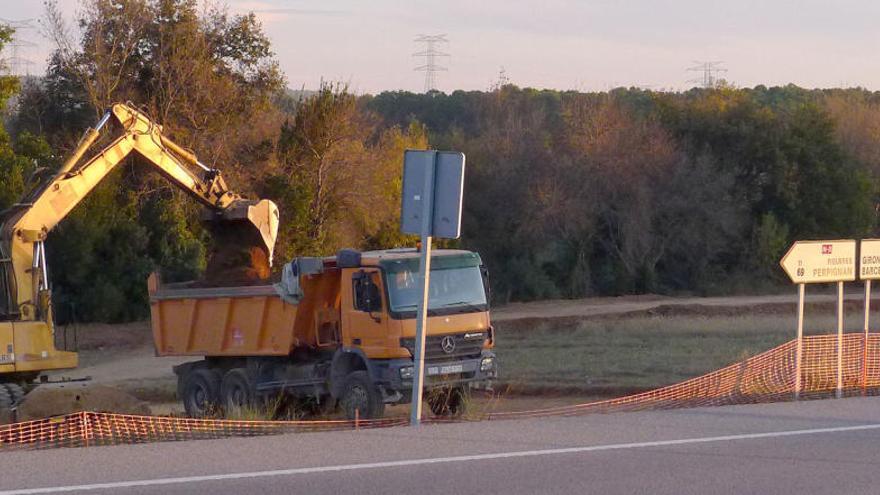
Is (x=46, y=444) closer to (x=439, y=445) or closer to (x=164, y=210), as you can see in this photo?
(x=439, y=445)

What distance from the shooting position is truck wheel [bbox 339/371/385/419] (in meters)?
17.6

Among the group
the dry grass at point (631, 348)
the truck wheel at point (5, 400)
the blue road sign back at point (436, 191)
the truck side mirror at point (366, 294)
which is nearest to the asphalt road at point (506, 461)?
the blue road sign back at point (436, 191)

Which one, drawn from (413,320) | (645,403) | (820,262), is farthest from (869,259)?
(413,320)

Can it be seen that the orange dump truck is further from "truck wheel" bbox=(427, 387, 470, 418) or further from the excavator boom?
the excavator boom

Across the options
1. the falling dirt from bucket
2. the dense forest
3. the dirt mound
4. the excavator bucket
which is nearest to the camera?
the dirt mound

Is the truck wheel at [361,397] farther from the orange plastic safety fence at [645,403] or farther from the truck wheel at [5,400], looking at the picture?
the truck wheel at [5,400]

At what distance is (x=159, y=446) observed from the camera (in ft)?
36.5

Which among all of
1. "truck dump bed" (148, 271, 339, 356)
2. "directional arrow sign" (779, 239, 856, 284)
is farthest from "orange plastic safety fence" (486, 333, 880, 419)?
"truck dump bed" (148, 271, 339, 356)

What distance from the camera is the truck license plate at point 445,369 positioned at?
17.7 meters

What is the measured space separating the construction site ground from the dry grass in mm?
26

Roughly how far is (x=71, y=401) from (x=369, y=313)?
4.43 meters

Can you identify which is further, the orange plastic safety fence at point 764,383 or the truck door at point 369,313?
the truck door at point 369,313

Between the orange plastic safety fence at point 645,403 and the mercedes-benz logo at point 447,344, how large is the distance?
1584 mm

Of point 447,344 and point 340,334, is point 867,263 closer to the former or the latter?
point 447,344
